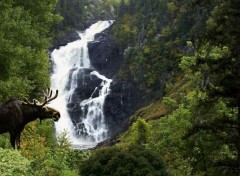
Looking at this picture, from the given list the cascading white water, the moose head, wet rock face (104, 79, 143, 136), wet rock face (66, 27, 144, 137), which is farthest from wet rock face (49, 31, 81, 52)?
the moose head

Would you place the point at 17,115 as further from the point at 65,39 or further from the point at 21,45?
the point at 65,39

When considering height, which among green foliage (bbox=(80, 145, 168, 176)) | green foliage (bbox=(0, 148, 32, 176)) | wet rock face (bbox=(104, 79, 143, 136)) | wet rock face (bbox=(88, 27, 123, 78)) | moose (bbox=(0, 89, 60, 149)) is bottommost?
green foliage (bbox=(80, 145, 168, 176))

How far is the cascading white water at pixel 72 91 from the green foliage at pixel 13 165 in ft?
142

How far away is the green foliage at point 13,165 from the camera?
11.2 m

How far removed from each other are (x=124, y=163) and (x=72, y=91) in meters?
69.5

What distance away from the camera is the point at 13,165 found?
1164 cm

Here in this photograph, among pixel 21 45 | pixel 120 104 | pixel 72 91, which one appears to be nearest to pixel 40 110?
pixel 21 45

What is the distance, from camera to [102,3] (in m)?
194

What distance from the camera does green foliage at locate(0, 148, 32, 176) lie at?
11.2 metres

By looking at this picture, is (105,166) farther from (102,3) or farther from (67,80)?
(102,3)

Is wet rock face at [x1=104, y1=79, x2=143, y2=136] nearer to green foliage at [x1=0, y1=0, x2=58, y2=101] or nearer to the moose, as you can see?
green foliage at [x1=0, y1=0, x2=58, y2=101]

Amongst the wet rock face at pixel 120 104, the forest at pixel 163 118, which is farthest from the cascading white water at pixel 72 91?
the forest at pixel 163 118

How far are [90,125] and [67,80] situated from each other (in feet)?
45.8

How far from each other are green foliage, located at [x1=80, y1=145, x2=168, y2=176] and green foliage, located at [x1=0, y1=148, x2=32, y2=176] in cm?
195
